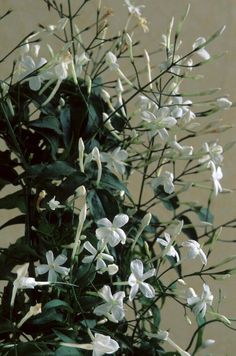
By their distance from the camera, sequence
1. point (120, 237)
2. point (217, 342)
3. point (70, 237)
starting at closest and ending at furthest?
point (120, 237) → point (70, 237) → point (217, 342)

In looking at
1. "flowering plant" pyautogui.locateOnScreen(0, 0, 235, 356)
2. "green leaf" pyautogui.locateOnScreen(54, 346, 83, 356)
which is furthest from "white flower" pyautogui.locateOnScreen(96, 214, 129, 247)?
"green leaf" pyautogui.locateOnScreen(54, 346, 83, 356)

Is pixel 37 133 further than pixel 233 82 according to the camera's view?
No

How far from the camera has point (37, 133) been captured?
0.69m

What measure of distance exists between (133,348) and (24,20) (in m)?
0.61

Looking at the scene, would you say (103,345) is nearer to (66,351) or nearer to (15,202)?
(66,351)

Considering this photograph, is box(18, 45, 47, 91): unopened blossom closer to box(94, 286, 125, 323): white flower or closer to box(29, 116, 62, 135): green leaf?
box(29, 116, 62, 135): green leaf

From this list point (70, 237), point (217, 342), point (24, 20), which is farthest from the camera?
point (217, 342)

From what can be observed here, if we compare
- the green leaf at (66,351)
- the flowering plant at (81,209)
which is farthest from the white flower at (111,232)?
the green leaf at (66,351)

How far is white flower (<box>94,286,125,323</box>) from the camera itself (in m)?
0.58

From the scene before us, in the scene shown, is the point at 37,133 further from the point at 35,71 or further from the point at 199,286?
the point at 199,286

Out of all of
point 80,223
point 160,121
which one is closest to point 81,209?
point 80,223

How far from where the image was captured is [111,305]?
58cm

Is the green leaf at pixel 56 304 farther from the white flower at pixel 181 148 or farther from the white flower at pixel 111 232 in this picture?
the white flower at pixel 181 148

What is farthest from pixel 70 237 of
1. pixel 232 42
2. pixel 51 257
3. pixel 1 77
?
pixel 232 42
